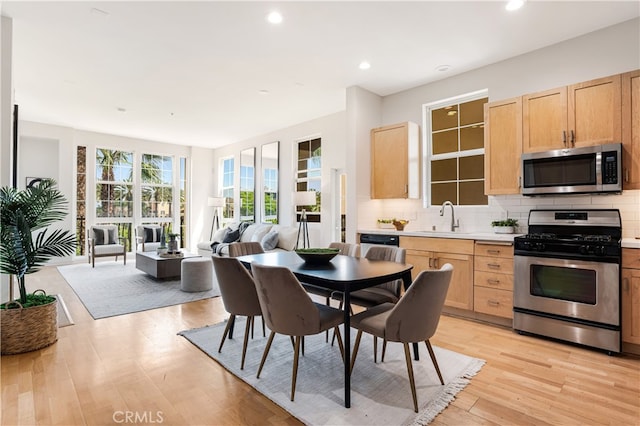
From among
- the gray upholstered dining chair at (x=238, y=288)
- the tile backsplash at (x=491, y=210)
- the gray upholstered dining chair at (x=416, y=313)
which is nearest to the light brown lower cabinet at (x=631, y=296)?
the tile backsplash at (x=491, y=210)

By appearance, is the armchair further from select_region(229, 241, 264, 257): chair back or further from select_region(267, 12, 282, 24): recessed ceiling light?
select_region(267, 12, 282, 24): recessed ceiling light

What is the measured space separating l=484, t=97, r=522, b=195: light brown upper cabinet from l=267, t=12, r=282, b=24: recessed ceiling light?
248 cm

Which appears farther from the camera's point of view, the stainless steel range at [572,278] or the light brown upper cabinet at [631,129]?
the light brown upper cabinet at [631,129]

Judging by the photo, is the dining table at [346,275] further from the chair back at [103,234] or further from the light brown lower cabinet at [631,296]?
the chair back at [103,234]

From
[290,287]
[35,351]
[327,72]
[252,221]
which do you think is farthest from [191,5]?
[252,221]

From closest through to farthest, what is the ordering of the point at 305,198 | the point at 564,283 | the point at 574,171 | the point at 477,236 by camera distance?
the point at 564,283 → the point at 574,171 → the point at 477,236 → the point at 305,198

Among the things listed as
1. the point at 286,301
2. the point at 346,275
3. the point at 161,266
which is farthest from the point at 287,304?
the point at 161,266

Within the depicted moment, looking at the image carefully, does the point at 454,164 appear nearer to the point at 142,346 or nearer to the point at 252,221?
the point at 142,346

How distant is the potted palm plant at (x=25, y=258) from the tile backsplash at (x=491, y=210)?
346cm

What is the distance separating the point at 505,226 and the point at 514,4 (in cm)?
216

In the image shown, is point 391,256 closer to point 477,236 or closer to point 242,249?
point 477,236

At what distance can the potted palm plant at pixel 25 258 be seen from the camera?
107 inches

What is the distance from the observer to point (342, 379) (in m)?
2.34

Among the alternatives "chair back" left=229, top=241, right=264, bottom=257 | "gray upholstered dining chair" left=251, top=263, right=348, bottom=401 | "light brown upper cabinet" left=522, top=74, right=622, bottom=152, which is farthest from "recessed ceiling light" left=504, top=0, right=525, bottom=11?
"chair back" left=229, top=241, right=264, bottom=257
